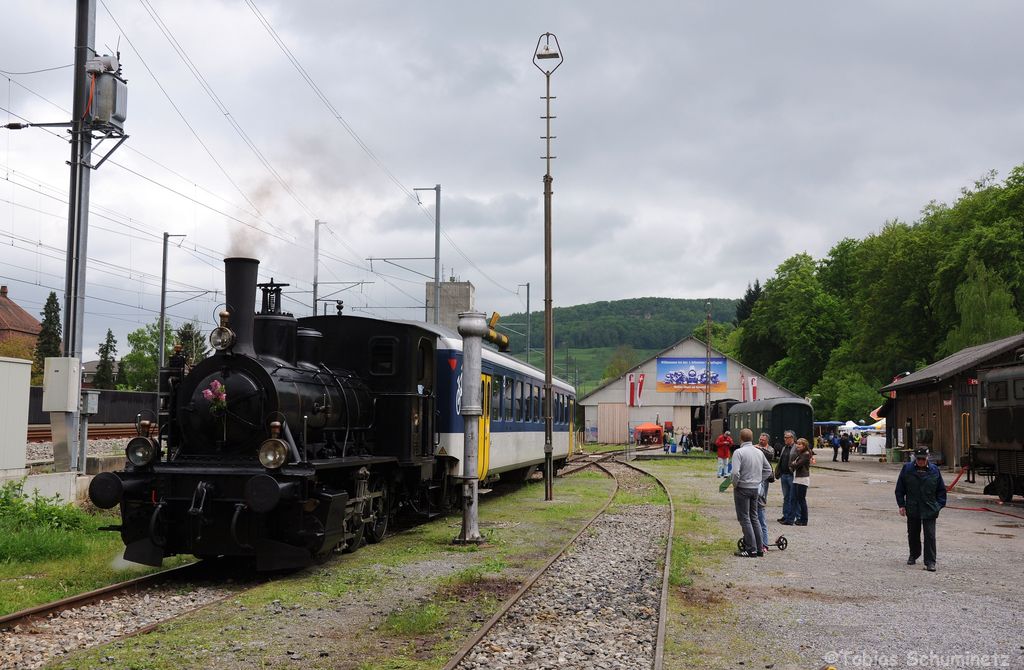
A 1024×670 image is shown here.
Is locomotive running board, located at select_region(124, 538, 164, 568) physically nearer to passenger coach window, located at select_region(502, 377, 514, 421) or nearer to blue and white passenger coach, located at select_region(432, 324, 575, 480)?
blue and white passenger coach, located at select_region(432, 324, 575, 480)

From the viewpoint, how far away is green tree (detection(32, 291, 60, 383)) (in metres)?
70.2

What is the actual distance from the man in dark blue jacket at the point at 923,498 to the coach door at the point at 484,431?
6.83 m

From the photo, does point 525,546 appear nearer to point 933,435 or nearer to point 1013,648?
point 1013,648

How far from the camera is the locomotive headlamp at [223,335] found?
31.8ft

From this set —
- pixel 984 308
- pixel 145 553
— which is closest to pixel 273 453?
pixel 145 553

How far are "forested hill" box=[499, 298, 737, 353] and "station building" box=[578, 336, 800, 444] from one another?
8355 cm

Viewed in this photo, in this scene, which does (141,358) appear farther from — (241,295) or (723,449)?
(241,295)

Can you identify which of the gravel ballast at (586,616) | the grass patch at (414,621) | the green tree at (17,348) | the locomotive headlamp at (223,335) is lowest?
the gravel ballast at (586,616)

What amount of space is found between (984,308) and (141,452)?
45.2 meters

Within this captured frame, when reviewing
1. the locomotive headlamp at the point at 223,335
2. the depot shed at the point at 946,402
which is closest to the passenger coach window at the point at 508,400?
the locomotive headlamp at the point at 223,335

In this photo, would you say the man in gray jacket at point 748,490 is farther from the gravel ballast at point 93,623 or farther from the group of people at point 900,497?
the gravel ballast at point 93,623

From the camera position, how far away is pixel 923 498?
11.2m

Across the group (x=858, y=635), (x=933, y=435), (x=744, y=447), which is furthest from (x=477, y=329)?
(x=933, y=435)

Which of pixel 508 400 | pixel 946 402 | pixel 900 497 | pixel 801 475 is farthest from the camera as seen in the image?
pixel 946 402
